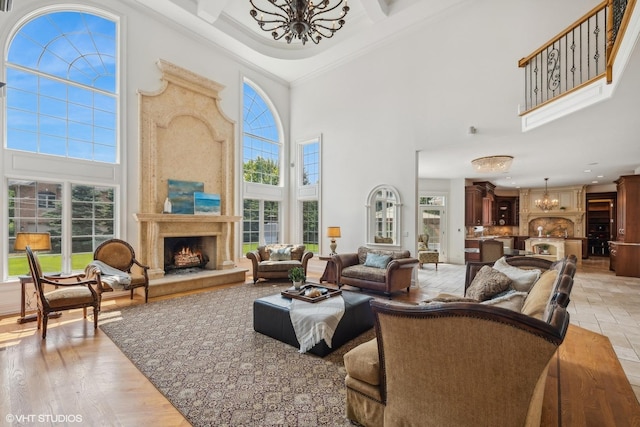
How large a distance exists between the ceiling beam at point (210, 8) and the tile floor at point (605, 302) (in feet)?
22.5

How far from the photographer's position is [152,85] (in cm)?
591

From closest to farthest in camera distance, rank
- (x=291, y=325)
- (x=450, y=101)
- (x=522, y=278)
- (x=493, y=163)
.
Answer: (x=522, y=278) → (x=291, y=325) → (x=450, y=101) → (x=493, y=163)

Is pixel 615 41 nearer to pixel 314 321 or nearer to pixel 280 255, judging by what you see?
pixel 314 321

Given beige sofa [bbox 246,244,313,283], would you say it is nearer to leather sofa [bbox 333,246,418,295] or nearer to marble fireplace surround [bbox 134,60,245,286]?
marble fireplace surround [bbox 134,60,245,286]

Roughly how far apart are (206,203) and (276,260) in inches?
78.7

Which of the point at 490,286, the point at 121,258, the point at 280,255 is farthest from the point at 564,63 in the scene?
the point at 121,258

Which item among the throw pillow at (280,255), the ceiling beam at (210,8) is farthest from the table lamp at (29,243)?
the ceiling beam at (210,8)

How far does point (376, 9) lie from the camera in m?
5.88

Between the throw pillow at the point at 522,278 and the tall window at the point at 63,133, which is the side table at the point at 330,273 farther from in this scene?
the tall window at the point at 63,133

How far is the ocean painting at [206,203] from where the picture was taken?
21.0ft

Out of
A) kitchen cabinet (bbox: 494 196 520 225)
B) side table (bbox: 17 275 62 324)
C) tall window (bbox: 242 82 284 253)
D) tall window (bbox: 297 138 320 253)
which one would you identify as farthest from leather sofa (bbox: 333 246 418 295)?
kitchen cabinet (bbox: 494 196 520 225)

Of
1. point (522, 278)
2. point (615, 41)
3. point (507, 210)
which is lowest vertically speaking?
point (522, 278)

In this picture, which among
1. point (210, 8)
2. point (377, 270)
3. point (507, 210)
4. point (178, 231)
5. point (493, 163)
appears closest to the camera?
point (377, 270)

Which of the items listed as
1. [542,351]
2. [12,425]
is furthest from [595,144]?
[12,425]
